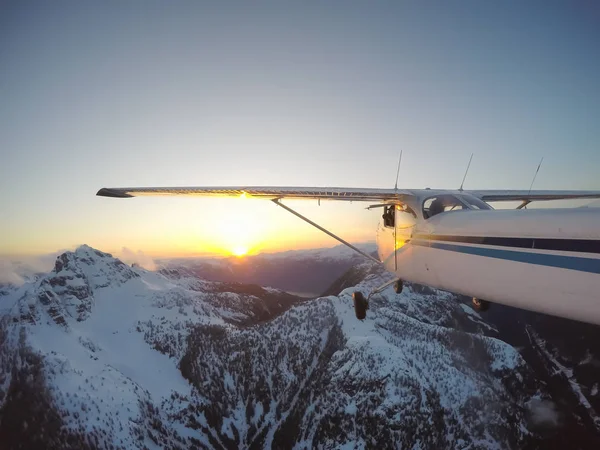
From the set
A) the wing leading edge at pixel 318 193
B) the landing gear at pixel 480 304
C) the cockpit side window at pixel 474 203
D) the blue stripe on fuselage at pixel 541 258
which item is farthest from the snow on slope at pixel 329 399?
the blue stripe on fuselage at pixel 541 258

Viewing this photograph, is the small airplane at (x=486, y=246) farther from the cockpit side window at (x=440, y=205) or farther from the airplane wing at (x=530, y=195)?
the airplane wing at (x=530, y=195)

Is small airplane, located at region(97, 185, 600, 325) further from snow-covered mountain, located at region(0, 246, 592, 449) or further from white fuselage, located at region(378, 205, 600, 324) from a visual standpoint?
snow-covered mountain, located at region(0, 246, 592, 449)

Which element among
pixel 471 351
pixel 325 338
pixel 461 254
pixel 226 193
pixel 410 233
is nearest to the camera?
pixel 461 254

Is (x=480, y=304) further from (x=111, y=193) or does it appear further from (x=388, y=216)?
(x=111, y=193)

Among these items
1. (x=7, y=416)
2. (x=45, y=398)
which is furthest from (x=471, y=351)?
(x=7, y=416)

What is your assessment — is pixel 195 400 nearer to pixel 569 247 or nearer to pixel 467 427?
pixel 467 427

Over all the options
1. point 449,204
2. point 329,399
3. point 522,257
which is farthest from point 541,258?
point 329,399

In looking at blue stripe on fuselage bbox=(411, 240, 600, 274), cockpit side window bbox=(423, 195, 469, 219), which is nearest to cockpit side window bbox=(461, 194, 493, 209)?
cockpit side window bbox=(423, 195, 469, 219)
